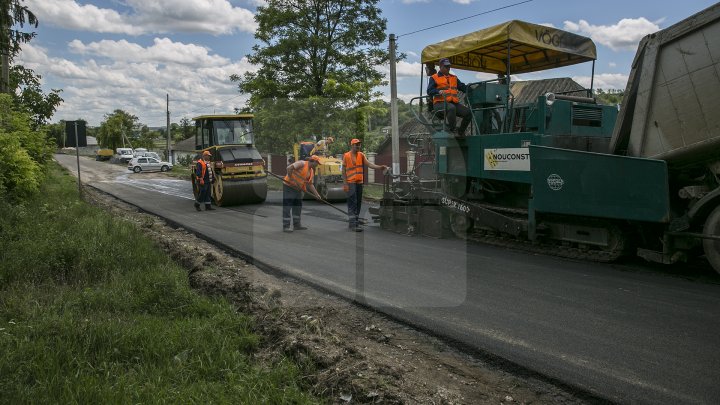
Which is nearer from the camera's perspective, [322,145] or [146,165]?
[322,145]

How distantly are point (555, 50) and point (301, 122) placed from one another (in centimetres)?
1679

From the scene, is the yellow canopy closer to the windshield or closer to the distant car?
the windshield

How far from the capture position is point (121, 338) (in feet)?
13.4

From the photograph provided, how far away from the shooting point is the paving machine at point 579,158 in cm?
591

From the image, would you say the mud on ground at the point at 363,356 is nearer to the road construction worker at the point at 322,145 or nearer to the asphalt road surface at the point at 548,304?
the asphalt road surface at the point at 548,304

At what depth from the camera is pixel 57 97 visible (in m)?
20.5

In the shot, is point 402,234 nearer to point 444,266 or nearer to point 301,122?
point 444,266

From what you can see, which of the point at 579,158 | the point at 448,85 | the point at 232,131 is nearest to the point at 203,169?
the point at 232,131

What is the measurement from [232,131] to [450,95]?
28.1 ft

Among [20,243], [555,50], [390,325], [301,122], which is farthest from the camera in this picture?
[301,122]

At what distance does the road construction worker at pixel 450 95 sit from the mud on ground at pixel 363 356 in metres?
4.02

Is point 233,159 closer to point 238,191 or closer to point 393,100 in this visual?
point 238,191

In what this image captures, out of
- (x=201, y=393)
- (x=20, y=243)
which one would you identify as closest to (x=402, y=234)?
(x=20, y=243)

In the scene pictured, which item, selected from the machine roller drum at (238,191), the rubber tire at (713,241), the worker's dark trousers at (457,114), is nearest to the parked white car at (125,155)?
the machine roller drum at (238,191)
